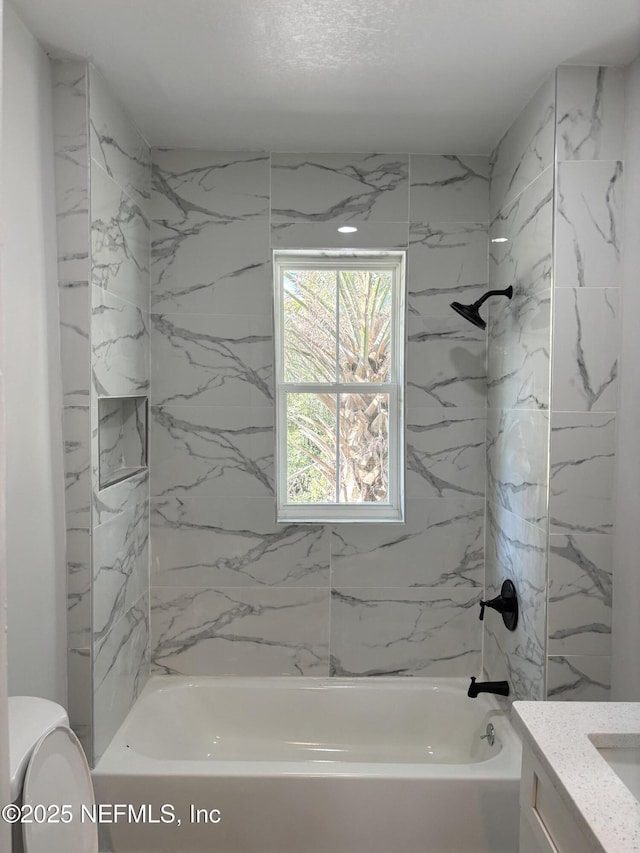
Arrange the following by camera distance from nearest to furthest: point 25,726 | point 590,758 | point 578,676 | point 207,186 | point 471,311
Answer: point 590,758 < point 25,726 < point 578,676 < point 471,311 < point 207,186

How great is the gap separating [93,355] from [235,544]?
1123mm

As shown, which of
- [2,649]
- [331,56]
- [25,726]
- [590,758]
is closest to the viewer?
[2,649]

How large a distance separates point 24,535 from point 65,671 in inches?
21.9

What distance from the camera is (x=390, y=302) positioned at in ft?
9.74

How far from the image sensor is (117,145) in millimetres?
2322

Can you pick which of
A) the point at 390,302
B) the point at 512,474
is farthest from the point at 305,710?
the point at 390,302

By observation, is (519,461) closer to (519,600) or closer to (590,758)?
(519,600)

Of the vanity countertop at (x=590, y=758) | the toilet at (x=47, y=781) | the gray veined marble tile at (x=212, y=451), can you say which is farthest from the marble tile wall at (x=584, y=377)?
the toilet at (x=47, y=781)

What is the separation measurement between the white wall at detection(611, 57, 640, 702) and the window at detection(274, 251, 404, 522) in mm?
1087

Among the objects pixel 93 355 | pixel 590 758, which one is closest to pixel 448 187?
pixel 93 355

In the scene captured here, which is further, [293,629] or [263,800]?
[293,629]

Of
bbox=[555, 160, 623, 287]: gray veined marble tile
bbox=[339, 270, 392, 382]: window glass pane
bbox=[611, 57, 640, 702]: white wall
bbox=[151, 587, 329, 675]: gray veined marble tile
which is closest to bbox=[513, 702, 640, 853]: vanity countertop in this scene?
bbox=[611, 57, 640, 702]: white wall

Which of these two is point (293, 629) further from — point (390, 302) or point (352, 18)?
point (352, 18)

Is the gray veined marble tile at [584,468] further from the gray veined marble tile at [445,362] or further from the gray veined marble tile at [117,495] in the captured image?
the gray veined marble tile at [117,495]
